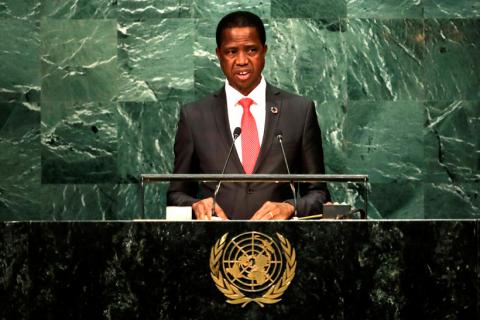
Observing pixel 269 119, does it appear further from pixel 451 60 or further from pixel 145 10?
pixel 451 60

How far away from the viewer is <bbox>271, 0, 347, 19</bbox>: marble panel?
6371 mm

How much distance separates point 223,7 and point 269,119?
62.9 inches

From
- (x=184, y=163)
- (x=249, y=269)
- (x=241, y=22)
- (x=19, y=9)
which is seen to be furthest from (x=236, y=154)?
(x=19, y=9)

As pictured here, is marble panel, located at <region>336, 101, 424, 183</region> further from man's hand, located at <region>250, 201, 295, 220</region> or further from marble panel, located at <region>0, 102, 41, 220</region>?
man's hand, located at <region>250, 201, 295, 220</region>

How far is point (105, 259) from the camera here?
3.37 meters

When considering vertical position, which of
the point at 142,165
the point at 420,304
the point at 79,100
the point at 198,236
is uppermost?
the point at 79,100

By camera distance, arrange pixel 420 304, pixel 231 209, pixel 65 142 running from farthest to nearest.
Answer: pixel 65 142
pixel 231 209
pixel 420 304

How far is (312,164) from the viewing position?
4.91 m

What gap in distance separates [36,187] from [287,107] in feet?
6.76

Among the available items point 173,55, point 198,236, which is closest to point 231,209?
point 198,236

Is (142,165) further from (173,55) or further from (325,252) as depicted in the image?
(325,252)

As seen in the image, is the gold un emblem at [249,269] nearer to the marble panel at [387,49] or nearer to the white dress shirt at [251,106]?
the white dress shirt at [251,106]

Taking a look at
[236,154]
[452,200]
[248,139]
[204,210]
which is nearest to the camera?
[204,210]

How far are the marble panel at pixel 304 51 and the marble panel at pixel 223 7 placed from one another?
4.1 inches
